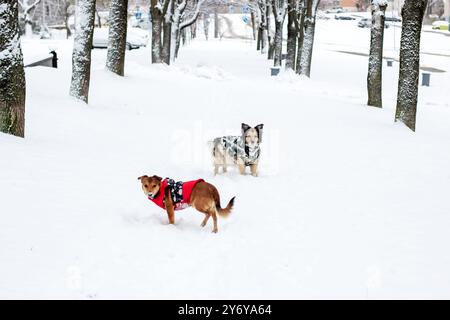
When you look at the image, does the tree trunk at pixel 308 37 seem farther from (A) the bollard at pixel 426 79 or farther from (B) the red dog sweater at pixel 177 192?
(B) the red dog sweater at pixel 177 192

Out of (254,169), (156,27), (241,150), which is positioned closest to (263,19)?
(156,27)

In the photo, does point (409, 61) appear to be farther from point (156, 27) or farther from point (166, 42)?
point (166, 42)

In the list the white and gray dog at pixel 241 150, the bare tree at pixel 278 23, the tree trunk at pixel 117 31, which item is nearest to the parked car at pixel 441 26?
the bare tree at pixel 278 23

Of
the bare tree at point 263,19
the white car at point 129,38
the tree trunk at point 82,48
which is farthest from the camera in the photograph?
the white car at point 129,38

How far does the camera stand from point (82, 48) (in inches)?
535

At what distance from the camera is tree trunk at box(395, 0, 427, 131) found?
13.2 meters

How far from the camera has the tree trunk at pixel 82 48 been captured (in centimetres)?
1335

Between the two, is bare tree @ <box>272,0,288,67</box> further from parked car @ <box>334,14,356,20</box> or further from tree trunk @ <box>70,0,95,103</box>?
parked car @ <box>334,14,356,20</box>

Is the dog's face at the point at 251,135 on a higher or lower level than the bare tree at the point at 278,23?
lower

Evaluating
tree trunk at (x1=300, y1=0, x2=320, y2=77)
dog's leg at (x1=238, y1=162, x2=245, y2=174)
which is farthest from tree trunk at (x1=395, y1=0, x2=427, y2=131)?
tree trunk at (x1=300, y1=0, x2=320, y2=77)

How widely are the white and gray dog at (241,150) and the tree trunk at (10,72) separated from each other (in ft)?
10.7

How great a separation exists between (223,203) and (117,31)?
11.8 m

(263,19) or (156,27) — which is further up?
(263,19)
